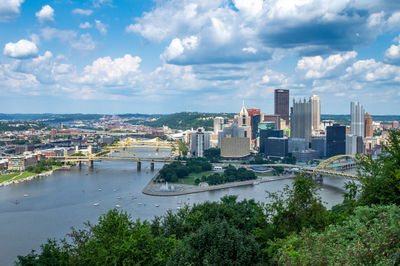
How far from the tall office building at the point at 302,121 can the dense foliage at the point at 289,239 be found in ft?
125

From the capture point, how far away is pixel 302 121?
151ft

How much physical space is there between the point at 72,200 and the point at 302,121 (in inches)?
1372

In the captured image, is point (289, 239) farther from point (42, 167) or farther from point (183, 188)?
point (42, 167)

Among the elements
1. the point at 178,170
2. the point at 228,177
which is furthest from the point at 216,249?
the point at 178,170

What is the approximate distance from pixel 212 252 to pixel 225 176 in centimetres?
1858

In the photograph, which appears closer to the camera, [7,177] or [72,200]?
[72,200]

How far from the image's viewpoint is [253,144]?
46031 millimetres

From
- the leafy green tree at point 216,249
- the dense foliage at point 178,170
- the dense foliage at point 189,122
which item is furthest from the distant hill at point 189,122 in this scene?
the leafy green tree at point 216,249

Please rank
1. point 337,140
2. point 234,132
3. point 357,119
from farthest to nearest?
point 357,119 < point 234,132 < point 337,140

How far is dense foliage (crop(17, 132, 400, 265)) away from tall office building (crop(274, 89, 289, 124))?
58.1m

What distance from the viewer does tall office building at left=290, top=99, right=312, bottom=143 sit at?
45.1 meters

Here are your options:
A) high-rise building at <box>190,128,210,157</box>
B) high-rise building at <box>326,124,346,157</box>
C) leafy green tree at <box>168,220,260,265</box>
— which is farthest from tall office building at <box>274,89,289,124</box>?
leafy green tree at <box>168,220,260,265</box>

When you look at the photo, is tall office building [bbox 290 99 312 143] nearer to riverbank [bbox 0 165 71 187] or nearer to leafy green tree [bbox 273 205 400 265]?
riverbank [bbox 0 165 71 187]

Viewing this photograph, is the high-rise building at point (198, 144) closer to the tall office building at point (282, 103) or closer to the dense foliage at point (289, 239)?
the dense foliage at point (289, 239)
